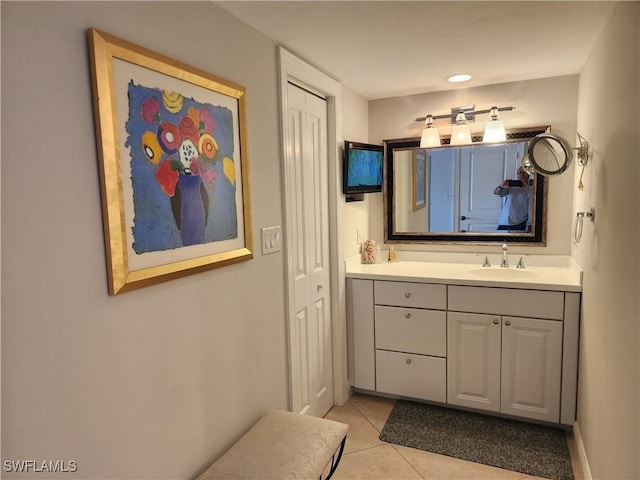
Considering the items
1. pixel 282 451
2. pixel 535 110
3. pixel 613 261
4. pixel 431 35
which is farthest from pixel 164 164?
pixel 535 110

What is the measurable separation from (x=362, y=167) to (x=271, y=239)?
1151 mm

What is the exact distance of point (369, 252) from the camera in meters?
3.07

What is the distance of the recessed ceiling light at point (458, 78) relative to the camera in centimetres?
256

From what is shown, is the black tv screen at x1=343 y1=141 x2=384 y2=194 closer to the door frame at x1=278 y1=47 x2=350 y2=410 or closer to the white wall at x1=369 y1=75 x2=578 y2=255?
the door frame at x1=278 y1=47 x2=350 y2=410

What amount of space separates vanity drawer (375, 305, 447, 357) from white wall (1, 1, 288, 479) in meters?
1.27

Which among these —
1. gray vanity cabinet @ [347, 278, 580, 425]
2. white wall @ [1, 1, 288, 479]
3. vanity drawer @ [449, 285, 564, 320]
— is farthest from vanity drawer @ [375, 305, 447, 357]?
white wall @ [1, 1, 288, 479]

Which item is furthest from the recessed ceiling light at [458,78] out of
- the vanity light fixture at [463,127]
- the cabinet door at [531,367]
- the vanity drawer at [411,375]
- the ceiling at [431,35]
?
the vanity drawer at [411,375]

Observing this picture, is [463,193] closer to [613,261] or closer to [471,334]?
[471,334]

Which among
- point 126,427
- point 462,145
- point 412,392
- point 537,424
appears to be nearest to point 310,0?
point 126,427

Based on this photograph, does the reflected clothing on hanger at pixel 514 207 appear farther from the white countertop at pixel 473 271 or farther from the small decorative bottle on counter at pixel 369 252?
the small decorative bottle on counter at pixel 369 252

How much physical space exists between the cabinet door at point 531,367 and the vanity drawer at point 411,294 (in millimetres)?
376

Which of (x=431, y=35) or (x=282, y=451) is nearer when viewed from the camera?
(x=282, y=451)

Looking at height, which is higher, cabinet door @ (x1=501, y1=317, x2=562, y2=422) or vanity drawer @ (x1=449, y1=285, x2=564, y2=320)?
vanity drawer @ (x1=449, y1=285, x2=564, y2=320)

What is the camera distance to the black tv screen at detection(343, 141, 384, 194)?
269 centimetres
